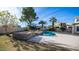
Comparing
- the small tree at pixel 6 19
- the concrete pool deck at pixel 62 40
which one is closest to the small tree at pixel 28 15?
the small tree at pixel 6 19

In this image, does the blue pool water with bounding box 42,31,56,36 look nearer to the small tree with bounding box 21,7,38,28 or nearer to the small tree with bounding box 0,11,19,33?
the small tree with bounding box 21,7,38,28

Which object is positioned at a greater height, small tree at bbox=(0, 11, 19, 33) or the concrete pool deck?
small tree at bbox=(0, 11, 19, 33)

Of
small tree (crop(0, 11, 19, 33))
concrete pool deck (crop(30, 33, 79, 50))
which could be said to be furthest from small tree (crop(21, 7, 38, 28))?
concrete pool deck (crop(30, 33, 79, 50))

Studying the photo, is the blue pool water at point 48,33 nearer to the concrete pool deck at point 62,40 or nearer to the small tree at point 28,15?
the concrete pool deck at point 62,40

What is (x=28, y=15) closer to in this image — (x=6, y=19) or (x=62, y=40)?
(x=6, y=19)
